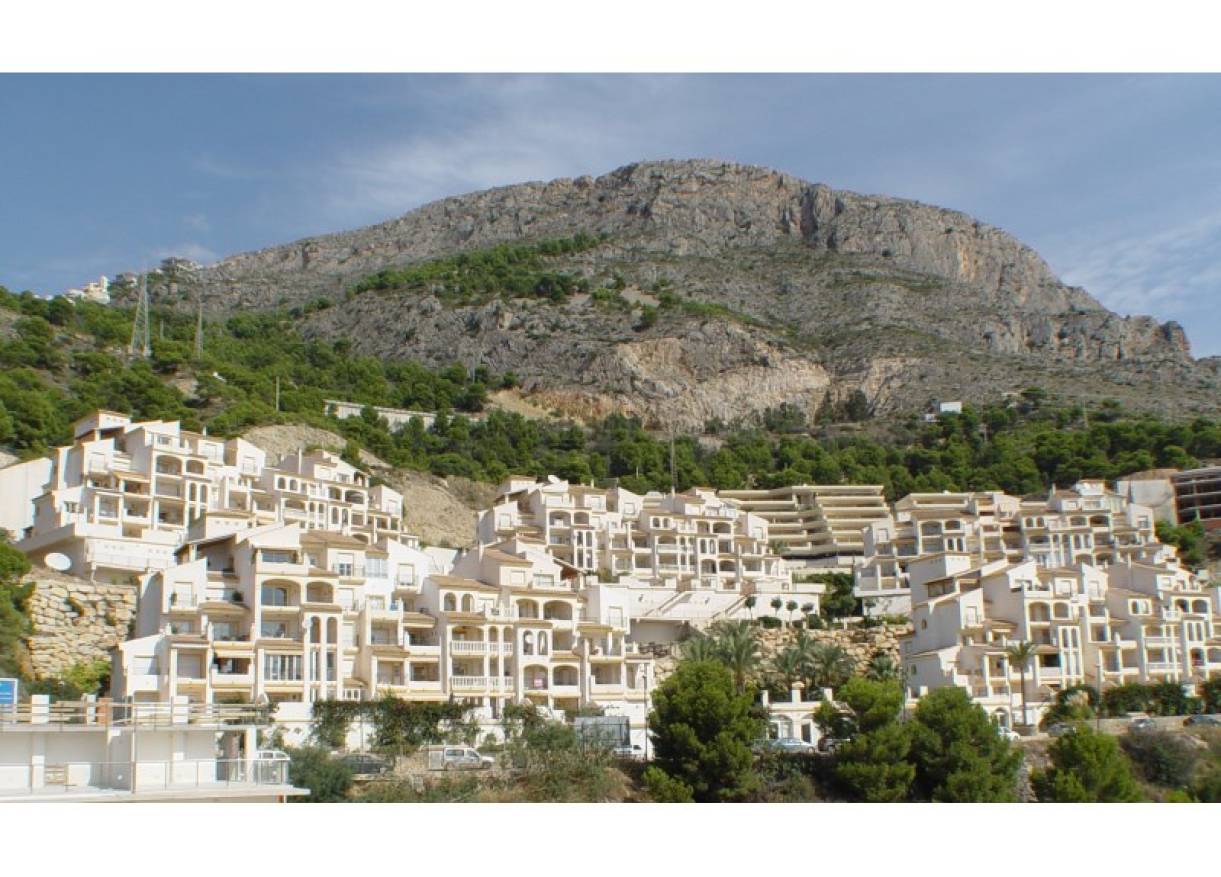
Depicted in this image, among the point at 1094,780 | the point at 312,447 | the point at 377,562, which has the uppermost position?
the point at 312,447

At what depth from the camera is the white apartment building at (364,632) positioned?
159 ft

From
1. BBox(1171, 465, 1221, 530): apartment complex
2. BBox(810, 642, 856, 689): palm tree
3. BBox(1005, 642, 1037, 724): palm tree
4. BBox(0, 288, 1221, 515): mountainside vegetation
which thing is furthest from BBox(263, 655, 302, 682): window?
BBox(1171, 465, 1221, 530): apartment complex

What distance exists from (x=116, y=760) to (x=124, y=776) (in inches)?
22.5

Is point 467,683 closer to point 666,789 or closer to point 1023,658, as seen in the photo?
point 666,789

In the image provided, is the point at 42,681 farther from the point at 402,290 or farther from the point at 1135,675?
the point at 402,290

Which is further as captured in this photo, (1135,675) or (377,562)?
(1135,675)

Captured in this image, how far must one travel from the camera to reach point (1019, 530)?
8831 cm

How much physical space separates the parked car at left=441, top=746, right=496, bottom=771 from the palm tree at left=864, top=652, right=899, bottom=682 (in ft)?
66.0

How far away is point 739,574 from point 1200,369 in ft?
272

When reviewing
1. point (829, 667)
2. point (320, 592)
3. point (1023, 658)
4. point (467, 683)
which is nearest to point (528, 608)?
point (467, 683)

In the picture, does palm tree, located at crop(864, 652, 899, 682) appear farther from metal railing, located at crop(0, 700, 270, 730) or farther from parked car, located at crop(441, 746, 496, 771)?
metal railing, located at crop(0, 700, 270, 730)

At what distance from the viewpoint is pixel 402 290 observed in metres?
156

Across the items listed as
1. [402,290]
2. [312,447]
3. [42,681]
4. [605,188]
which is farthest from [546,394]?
[42,681]

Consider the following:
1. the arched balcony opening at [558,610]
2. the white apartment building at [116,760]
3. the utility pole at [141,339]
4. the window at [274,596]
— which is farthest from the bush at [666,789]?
the utility pole at [141,339]
